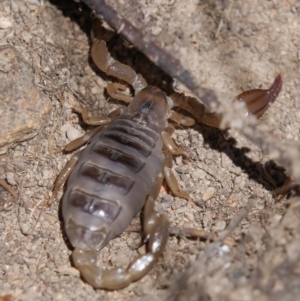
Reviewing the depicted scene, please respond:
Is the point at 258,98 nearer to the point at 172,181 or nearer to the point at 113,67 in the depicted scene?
the point at 172,181

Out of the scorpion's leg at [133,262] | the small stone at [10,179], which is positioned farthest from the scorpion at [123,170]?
the small stone at [10,179]

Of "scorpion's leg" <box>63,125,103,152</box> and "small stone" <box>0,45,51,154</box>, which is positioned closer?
"small stone" <box>0,45,51,154</box>

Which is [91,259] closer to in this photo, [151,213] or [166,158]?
[151,213]

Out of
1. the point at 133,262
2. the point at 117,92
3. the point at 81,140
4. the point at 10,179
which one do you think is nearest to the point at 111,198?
the point at 133,262

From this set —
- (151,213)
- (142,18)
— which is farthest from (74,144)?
(142,18)

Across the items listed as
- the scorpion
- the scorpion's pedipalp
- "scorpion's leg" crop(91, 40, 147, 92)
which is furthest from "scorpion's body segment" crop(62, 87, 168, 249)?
the scorpion's pedipalp

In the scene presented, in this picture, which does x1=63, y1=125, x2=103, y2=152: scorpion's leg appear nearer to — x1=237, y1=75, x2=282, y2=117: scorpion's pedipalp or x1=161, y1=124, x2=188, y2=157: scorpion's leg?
x1=161, y1=124, x2=188, y2=157: scorpion's leg
